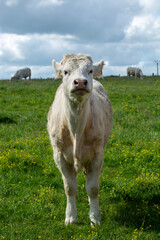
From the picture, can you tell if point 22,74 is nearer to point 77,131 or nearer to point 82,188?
point 82,188

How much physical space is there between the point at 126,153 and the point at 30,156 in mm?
2340

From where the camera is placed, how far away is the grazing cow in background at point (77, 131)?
450cm

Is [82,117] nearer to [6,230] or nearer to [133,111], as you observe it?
[6,230]

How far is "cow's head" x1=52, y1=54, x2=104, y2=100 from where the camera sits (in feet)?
13.6

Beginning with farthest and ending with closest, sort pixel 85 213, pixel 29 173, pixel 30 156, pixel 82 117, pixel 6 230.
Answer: pixel 30 156, pixel 29 173, pixel 85 213, pixel 6 230, pixel 82 117

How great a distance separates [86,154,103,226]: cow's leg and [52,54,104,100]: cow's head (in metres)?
1.31

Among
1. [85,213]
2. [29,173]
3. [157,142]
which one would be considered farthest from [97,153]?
[157,142]

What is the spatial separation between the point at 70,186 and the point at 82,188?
46.8 inches

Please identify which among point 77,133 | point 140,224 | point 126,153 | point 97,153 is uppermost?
point 77,133

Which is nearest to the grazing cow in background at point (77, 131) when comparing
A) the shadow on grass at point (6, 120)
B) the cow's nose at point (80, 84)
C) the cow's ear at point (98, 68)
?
the cow's ear at point (98, 68)

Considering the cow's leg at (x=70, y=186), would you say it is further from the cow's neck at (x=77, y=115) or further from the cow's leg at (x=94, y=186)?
the cow's neck at (x=77, y=115)

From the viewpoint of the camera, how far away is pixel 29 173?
23.4 feet

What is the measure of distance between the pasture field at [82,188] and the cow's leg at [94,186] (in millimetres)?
139

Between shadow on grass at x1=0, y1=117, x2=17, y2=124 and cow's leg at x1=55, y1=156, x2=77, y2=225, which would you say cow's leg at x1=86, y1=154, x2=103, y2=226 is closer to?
cow's leg at x1=55, y1=156, x2=77, y2=225
